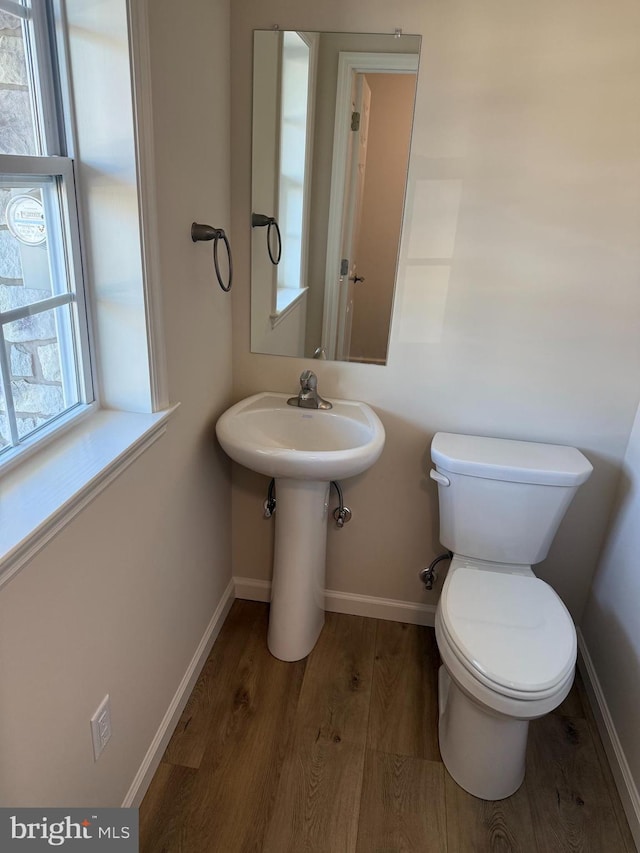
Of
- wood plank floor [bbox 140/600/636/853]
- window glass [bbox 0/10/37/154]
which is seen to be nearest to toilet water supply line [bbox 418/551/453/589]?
wood plank floor [bbox 140/600/636/853]

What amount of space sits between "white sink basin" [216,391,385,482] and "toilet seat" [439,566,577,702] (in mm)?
467

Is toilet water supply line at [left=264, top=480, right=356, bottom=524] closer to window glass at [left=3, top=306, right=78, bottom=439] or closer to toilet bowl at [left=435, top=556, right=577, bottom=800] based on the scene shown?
toilet bowl at [left=435, top=556, right=577, bottom=800]

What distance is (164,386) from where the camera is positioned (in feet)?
4.67

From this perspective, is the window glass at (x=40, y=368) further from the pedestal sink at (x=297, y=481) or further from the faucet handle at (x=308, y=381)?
the faucet handle at (x=308, y=381)

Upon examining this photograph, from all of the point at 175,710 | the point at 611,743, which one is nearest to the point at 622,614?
Answer: the point at 611,743

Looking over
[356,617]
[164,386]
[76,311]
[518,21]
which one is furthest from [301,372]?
[518,21]

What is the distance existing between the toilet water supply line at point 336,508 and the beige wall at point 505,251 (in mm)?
49

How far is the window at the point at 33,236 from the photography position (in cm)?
106

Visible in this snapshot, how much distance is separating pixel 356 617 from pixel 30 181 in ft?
5.79

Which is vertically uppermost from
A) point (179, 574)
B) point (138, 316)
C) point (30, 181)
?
point (30, 181)

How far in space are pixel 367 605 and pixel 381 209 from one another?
4.55 ft

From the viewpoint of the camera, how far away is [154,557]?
1.47 meters

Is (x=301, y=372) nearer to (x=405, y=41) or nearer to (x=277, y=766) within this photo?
(x=405, y=41)

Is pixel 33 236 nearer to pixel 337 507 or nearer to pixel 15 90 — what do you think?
pixel 15 90
